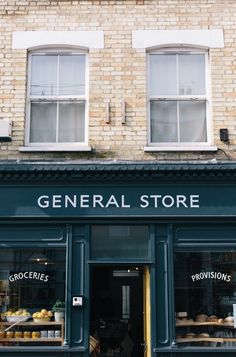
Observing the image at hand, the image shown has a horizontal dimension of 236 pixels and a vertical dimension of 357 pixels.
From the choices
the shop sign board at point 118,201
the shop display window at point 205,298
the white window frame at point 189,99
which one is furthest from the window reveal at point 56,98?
the shop display window at point 205,298

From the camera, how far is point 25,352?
8.95 m

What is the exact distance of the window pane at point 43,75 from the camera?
1010 cm

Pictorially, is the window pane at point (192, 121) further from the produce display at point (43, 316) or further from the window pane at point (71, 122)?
the produce display at point (43, 316)

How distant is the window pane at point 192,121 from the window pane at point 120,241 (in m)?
1.86

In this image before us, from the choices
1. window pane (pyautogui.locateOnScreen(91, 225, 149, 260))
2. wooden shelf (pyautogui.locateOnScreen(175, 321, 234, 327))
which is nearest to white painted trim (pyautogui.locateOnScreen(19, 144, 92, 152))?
window pane (pyautogui.locateOnScreen(91, 225, 149, 260))

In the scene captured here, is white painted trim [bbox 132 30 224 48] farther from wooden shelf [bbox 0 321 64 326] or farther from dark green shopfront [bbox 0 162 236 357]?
wooden shelf [bbox 0 321 64 326]

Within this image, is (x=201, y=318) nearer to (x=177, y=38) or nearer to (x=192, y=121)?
(x=192, y=121)

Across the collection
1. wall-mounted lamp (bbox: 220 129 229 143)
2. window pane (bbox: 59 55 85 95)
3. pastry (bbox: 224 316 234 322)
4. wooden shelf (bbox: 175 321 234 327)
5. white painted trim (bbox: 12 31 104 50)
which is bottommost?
wooden shelf (bbox: 175 321 234 327)

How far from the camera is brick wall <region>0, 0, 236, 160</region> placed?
31.9 ft

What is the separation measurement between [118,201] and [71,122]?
5.75 feet

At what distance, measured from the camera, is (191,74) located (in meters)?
10.1

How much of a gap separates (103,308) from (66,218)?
11.4 ft

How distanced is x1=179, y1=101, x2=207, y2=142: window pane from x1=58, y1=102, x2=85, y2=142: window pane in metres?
1.77

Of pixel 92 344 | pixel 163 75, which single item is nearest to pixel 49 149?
pixel 163 75
